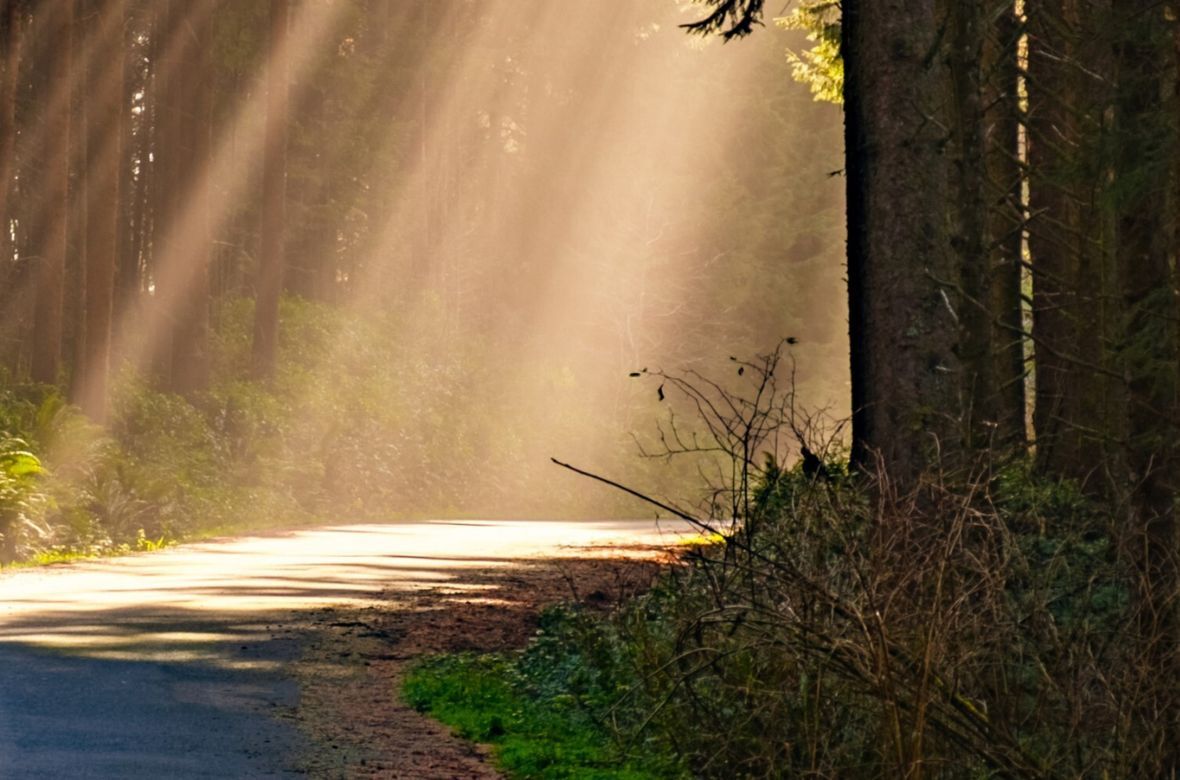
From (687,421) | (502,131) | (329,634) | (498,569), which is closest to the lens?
(329,634)

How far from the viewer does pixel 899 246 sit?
12.3 metres

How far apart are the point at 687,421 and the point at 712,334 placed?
353 cm

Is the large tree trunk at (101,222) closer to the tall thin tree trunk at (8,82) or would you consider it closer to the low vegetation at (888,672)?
the tall thin tree trunk at (8,82)

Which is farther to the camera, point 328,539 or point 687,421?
point 687,421

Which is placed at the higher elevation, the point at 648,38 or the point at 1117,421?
the point at 648,38

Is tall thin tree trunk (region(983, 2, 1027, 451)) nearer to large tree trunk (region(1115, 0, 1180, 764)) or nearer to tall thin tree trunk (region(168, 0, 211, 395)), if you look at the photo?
large tree trunk (region(1115, 0, 1180, 764))

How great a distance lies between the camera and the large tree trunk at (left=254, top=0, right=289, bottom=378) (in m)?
39.7

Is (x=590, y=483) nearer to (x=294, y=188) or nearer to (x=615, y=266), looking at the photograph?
(x=294, y=188)

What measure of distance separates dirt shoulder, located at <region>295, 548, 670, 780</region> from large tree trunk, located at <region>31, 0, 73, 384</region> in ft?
40.6

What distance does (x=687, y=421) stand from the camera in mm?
61781

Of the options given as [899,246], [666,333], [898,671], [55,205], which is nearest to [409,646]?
[899,246]

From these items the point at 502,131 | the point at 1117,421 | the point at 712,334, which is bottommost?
the point at 1117,421

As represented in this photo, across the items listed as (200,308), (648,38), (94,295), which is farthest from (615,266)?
(94,295)

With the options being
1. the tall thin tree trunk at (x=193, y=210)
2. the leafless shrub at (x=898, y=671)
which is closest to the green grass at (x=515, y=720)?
the leafless shrub at (x=898, y=671)
